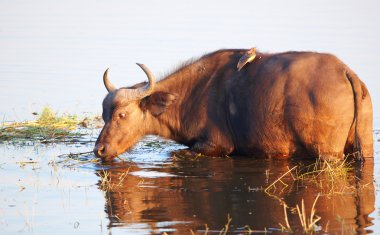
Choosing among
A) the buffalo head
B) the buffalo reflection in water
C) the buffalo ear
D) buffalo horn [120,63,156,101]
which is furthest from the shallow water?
buffalo horn [120,63,156,101]

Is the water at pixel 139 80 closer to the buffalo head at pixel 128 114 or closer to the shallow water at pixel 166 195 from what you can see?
the shallow water at pixel 166 195

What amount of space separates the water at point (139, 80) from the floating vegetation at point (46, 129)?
0.54m

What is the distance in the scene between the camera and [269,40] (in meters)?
23.8

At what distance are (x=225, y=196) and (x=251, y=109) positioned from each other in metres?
2.77

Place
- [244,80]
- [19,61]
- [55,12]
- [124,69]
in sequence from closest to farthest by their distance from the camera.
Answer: [244,80], [124,69], [19,61], [55,12]

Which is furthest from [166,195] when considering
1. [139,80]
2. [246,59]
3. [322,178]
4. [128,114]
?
[139,80]

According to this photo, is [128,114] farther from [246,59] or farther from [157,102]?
[246,59]

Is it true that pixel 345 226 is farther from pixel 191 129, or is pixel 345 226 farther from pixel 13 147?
pixel 13 147

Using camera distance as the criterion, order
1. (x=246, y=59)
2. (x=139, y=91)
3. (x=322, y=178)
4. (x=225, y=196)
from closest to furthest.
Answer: (x=225, y=196)
(x=322, y=178)
(x=246, y=59)
(x=139, y=91)

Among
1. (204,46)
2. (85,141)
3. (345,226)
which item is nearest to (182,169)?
(85,141)

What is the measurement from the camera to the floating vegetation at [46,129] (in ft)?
49.4

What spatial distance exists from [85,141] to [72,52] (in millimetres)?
9368

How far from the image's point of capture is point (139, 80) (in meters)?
20.0

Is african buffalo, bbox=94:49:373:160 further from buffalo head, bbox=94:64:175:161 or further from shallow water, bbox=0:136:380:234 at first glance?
shallow water, bbox=0:136:380:234
